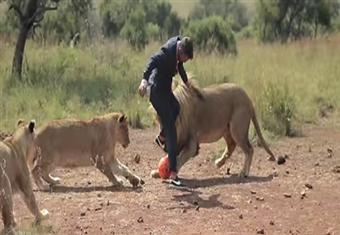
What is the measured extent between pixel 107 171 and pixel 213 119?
162cm

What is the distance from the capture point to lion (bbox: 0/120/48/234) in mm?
7668

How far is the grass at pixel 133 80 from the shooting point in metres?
14.9

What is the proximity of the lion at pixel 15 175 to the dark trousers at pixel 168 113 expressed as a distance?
1982mm

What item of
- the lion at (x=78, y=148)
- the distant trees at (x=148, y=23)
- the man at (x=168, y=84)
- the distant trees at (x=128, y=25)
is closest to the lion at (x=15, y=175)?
the lion at (x=78, y=148)

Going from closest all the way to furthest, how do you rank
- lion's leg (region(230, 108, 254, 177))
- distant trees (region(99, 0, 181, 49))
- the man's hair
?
the man's hair < lion's leg (region(230, 108, 254, 177)) < distant trees (region(99, 0, 181, 49))

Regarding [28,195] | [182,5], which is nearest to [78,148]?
[28,195]

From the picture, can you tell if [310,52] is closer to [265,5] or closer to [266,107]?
[266,107]

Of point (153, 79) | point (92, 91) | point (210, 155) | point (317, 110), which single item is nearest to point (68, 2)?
point (92, 91)

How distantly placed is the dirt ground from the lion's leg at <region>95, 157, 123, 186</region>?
0.38 feet

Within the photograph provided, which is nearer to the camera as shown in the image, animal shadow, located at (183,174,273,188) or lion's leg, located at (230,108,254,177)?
animal shadow, located at (183,174,273,188)

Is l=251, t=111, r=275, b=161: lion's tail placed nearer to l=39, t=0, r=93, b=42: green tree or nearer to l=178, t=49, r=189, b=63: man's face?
l=178, t=49, r=189, b=63: man's face

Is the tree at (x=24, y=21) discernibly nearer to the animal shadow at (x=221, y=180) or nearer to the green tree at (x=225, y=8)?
the animal shadow at (x=221, y=180)

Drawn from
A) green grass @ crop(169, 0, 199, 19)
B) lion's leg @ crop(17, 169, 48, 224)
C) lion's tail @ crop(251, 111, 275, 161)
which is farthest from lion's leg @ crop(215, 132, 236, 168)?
green grass @ crop(169, 0, 199, 19)

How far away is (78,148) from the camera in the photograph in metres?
10.1
